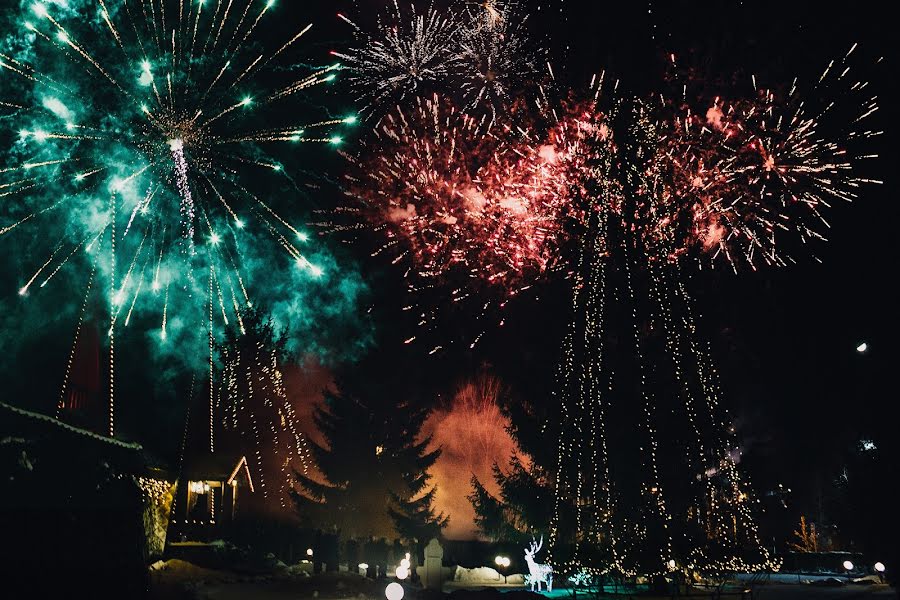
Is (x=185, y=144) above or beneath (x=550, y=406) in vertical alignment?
above

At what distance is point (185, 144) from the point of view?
18.2m

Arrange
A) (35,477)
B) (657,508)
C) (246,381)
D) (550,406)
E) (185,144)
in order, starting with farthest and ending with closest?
(246,381) < (550,406) < (657,508) < (185,144) < (35,477)

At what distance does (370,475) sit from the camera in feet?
119

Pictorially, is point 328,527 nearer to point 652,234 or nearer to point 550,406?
point 550,406

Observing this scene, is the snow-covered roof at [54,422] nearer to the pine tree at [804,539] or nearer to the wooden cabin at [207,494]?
the wooden cabin at [207,494]

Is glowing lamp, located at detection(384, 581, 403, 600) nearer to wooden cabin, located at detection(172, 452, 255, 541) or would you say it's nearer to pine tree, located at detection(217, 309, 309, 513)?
wooden cabin, located at detection(172, 452, 255, 541)

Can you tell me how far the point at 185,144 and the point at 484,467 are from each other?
82.8 ft

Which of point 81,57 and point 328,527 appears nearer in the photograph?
point 81,57

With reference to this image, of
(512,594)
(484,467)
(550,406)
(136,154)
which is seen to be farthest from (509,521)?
(136,154)

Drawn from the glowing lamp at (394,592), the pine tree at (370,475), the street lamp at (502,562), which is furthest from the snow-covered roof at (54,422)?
the pine tree at (370,475)

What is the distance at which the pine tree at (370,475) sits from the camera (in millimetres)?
35250

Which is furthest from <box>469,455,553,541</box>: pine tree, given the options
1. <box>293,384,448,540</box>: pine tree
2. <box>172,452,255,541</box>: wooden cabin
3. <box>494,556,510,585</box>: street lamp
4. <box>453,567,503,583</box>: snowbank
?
<box>172,452,255,541</box>: wooden cabin

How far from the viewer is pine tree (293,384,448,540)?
116 feet

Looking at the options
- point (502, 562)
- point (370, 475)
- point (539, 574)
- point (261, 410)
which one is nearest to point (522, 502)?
point (502, 562)
